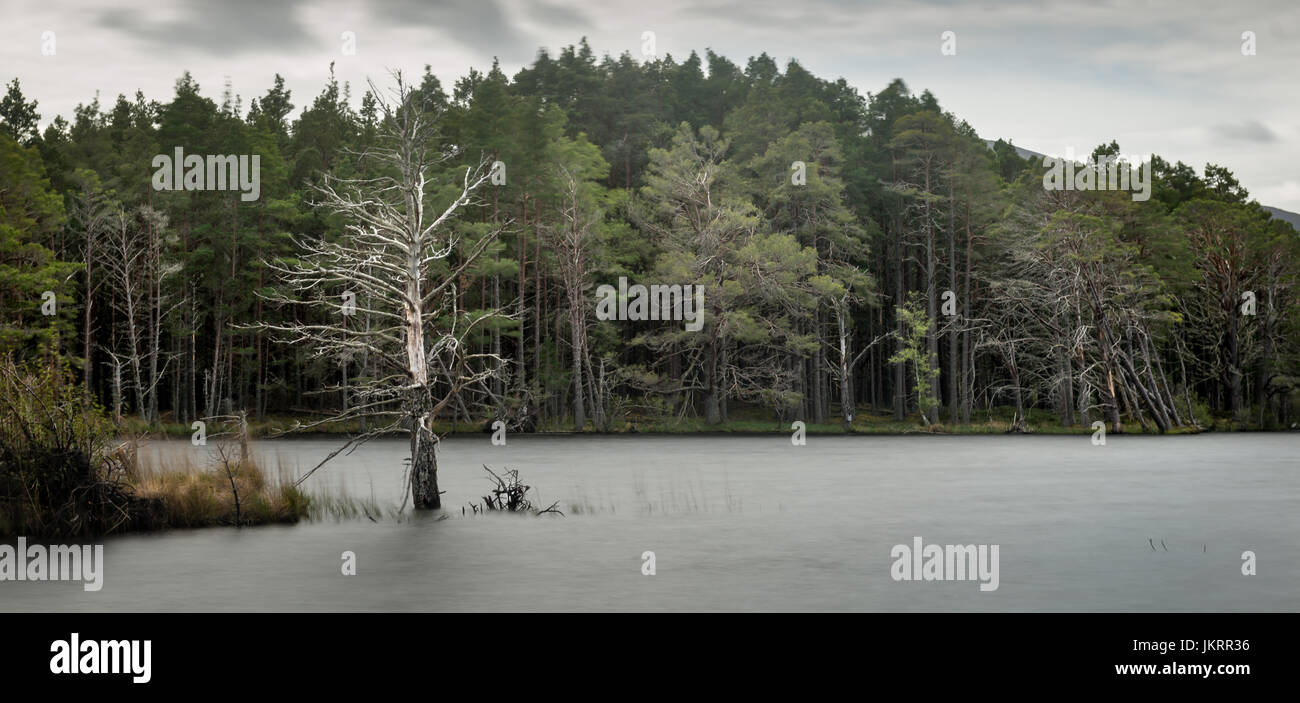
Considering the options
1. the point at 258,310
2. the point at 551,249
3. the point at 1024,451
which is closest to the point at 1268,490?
the point at 1024,451

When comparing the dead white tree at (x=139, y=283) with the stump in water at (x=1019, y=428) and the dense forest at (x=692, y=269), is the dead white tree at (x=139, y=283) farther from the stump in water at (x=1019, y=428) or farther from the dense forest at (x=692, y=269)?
the stump in water at (x=1019, y=428)

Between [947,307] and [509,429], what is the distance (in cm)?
2625

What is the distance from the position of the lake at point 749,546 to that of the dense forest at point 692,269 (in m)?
21.9

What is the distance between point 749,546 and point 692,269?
122 feet

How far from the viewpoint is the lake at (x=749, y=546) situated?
48.2 ft

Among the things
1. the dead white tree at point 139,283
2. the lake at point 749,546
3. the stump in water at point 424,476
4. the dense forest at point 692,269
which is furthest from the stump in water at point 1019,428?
the stump in water at point 424,476

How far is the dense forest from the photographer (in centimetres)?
5544

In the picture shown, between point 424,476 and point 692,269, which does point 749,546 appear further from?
point 692,269

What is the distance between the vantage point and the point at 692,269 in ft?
182

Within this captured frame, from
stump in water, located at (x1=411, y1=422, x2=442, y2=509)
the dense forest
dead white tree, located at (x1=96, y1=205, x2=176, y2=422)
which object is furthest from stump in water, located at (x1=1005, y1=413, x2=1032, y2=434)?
stump in water, located at (x1=411, y1=422, x2=442, y2=509)

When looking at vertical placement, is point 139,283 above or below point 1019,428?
above

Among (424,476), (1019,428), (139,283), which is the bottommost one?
(1019,428)

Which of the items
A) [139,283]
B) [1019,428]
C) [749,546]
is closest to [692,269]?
[1019,428]

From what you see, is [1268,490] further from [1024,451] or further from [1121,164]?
[1121,164]
